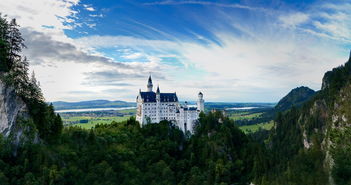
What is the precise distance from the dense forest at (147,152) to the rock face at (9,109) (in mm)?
1825

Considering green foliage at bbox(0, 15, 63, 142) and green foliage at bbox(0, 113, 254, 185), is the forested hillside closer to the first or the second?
green foliage at bbox(0, 113, 254, 185)

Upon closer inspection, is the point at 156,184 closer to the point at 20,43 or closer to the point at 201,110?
the point at 201,110

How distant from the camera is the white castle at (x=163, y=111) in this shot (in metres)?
103

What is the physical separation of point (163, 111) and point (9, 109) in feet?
175

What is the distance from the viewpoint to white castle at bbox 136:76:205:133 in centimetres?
10300

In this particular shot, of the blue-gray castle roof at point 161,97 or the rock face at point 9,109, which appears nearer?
the rock face at point 9,109

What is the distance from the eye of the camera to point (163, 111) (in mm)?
105625

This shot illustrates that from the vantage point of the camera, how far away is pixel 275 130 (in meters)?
164

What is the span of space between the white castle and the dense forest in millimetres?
3417

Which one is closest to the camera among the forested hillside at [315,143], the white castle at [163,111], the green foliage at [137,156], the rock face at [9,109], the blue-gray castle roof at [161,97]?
the green foliage at [137,156]

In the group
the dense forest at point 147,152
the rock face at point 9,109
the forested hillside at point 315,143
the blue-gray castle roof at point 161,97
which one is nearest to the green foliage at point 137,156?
the dense forest at point 147,152

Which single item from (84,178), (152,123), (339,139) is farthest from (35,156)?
(339,139)

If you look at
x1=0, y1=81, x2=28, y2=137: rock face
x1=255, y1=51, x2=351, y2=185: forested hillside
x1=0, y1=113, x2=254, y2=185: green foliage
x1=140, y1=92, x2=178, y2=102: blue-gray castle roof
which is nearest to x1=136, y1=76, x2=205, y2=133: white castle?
x1=140, y1=92, x2=178, y2=102: blue-gray castle roof

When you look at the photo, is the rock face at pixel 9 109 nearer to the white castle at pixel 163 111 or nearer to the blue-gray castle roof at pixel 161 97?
the white castle at pixel 163 111
